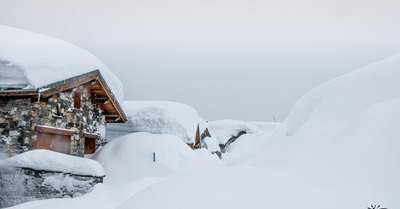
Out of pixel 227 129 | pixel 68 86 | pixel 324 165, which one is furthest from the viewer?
pixel 227 129

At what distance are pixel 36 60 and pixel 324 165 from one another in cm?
801

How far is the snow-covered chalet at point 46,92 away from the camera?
27.0 feet

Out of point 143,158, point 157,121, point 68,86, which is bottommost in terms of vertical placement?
point 143,158

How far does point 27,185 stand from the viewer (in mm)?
6836

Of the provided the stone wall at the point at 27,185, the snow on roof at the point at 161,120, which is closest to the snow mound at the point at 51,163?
the stone wall at the point at 27,185

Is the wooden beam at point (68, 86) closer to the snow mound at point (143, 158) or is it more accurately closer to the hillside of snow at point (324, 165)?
the snow mound at point (143, 158)

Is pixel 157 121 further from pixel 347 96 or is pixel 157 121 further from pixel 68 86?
pixel 347 96

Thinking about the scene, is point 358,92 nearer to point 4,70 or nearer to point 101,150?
point 4,70

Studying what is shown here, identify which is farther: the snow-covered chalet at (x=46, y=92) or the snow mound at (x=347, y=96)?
the snow-covered chalet at (x=46, y=92)

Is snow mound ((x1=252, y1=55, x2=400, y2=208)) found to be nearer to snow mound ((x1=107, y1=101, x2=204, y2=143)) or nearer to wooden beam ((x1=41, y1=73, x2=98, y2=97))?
wooden beam ((x1=41, y1=73, x2=98, y2=97))

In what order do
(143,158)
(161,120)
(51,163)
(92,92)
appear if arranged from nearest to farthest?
(51,163) → (143,158) → (92,92) → (161,120)

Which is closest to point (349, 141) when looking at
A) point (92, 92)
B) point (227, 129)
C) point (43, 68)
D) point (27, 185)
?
point (27, 185)

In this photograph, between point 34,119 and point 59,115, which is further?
point 59,115

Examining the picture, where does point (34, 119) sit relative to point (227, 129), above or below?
below
